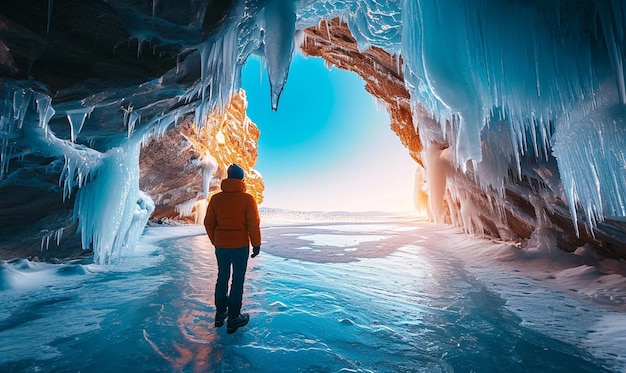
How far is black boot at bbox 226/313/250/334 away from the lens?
2.77 meters

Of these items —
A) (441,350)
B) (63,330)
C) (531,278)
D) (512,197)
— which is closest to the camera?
(441,350)

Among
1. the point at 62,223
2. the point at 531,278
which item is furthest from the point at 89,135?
the point at 531,278

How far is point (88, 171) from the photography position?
559 centimetres

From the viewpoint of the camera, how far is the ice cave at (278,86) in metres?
2.95

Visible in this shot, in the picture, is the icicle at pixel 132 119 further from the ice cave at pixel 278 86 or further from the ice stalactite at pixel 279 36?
the ice stalactite at pixel 279 36

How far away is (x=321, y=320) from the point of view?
10.3 feet

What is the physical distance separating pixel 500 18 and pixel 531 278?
469 centimetres

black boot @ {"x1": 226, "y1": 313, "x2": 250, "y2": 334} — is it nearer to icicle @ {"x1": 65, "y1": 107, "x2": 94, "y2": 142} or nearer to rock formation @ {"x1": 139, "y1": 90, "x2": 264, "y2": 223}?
icicle @ {"x1": 65, "y1": 107, "x2": 94, "y2": 142}

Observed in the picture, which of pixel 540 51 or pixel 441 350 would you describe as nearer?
pixel 441 350

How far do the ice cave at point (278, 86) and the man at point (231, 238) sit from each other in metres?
2.20

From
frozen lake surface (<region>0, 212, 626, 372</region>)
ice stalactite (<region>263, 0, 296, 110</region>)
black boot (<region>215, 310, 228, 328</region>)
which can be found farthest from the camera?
ice stalactite (<region>263, 0, 296, 110</region>)

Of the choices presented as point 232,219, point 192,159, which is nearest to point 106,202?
point 232,219

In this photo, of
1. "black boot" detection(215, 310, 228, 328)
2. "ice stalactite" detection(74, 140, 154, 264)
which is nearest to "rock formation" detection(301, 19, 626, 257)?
"ice stalactite" detection(74, 140, 154, 264)

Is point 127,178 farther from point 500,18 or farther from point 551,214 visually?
point 551,214
